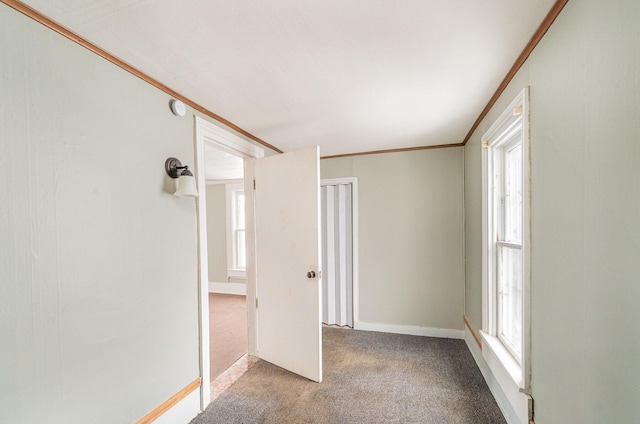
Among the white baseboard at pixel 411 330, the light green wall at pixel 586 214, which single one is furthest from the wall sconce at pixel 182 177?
the white baseboard at pixel 411 330

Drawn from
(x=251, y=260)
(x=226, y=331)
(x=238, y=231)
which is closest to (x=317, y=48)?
(x=251, y=260)

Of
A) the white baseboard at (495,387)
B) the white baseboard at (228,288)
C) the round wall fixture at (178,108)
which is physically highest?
the round wall fixture at (178,108)

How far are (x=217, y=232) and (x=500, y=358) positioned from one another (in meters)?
4.90

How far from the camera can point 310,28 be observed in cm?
117

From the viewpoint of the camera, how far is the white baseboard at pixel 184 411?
5.28 ft

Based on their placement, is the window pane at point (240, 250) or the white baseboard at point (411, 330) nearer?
the white baseboard at point (411, 330)

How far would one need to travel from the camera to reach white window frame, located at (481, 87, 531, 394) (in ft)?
4.49

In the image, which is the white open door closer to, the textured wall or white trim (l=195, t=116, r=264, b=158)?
white trim (l=195, t=116, r=264, b=158)

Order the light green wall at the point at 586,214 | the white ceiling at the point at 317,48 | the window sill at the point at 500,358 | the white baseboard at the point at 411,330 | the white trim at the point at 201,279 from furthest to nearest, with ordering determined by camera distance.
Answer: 1. the white baseboard at the point at 411,330
2. the white trim at the point at 201,279
3. the window sill at the point at 500,358
4. the white ceiling at the point at 317,48
5. the light green wall at the point at 586,214

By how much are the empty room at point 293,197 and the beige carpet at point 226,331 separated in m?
0.10

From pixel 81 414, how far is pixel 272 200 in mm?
1765

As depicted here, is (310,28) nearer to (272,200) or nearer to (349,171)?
(272,200)

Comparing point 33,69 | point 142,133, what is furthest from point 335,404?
point 33,69

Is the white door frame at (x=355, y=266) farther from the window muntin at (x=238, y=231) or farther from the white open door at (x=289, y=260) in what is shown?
the window muntin at (x=238, y=231)
